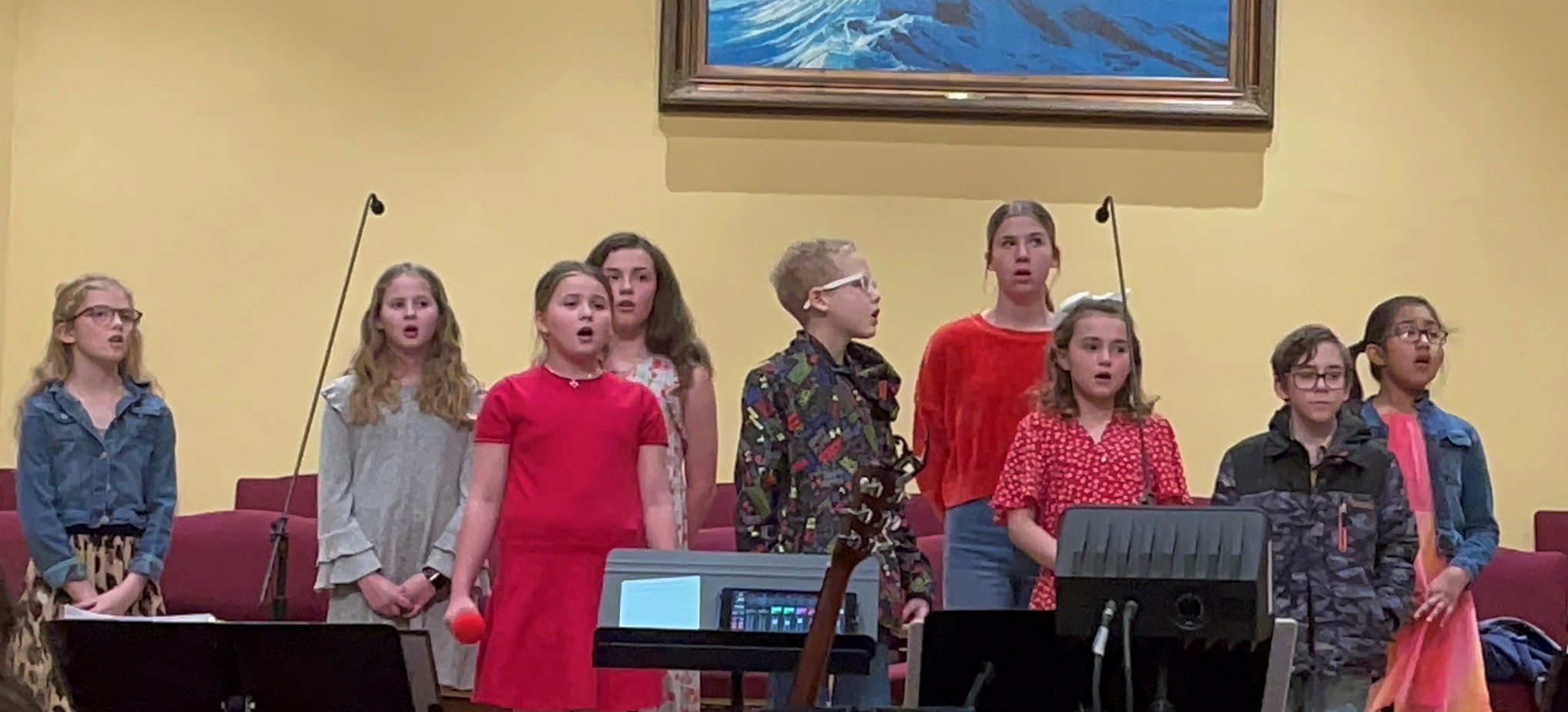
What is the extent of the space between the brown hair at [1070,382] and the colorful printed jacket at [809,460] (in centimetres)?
37

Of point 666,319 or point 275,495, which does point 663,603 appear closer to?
point 666,319

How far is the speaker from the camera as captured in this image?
270 cm

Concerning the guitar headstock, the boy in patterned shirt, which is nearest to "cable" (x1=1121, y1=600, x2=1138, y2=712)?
the guitar headstock

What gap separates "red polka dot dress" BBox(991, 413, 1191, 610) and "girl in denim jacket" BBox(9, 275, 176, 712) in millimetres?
2018

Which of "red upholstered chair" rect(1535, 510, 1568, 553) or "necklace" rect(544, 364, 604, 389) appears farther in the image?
"red upholstered chair" rect(1535, 510, 1568, 553)

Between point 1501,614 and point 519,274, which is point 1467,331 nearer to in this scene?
point 1501,614

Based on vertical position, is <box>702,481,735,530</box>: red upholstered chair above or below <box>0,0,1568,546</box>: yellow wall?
below

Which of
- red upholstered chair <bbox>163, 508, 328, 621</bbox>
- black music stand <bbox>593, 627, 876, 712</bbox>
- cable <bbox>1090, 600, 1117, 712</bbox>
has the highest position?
cable <bbox>1090, 600, 1117, 712</bbox>

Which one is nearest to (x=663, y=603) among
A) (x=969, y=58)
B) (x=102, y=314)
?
(x=102, y=314)

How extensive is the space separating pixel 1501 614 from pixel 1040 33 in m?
2.24

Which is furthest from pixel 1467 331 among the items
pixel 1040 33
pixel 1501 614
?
pixel 1040 33

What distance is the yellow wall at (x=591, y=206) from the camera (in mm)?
6094

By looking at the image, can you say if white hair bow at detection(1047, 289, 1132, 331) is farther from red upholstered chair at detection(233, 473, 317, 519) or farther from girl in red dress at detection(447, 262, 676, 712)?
red upholstered chair at detection(233, 473, 317, 519)

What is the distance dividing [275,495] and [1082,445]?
2.88 m
